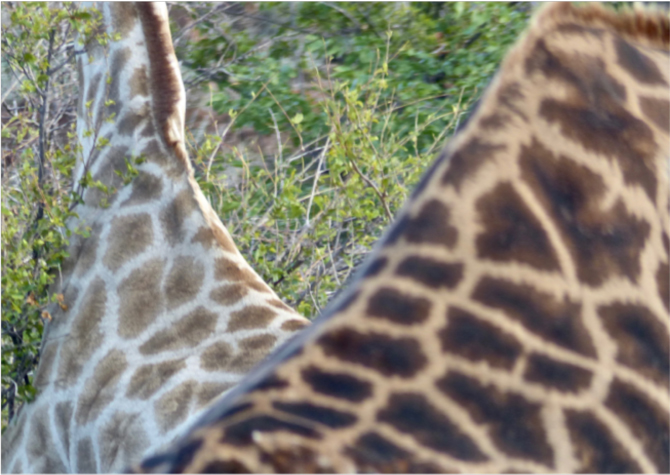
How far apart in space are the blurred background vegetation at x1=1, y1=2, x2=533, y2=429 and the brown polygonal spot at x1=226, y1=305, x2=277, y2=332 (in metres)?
0.45

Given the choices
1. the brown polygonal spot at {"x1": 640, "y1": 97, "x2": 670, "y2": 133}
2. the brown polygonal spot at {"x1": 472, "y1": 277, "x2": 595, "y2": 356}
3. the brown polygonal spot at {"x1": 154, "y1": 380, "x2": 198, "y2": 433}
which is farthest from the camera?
the brown polygonal spot at {"x1": 154, "y1": 380, "x2": 198, "y2": 433}

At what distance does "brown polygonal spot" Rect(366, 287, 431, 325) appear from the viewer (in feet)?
2.75

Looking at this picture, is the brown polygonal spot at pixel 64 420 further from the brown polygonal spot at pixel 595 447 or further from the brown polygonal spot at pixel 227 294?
the brown polygonal spot at pixel 595 447

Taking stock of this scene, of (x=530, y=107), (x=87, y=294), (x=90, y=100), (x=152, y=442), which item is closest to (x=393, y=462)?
(x=530, y=107)

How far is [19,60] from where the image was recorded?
82.2 inches

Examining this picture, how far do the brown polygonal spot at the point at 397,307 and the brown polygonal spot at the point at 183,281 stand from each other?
1.03 meters

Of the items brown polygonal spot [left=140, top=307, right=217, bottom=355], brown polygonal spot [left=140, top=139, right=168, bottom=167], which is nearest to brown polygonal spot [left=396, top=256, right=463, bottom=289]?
brown polygonal spot [left=140, top=307, right=217, bottom=355]

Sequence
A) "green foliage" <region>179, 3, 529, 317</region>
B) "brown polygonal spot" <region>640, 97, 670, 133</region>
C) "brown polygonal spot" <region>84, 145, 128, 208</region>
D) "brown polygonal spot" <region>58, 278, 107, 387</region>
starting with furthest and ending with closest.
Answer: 1. "green foliage" <region>179, 3, 529, 317</region>
2. "brown polygonal spot" <region>84, 145, 128, 208</region>
3. "brown polygonal spot" <region>58, 278, 107, 387</region>
4. "brown polygonal spot" <region>640, 97, 670, 133</region>

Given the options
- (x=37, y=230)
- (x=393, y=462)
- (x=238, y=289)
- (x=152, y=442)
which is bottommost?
(x=152, y=442)

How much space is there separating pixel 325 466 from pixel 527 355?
0.23m

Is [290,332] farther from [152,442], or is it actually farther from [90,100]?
[90,100]

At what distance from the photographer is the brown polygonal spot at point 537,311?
854mm

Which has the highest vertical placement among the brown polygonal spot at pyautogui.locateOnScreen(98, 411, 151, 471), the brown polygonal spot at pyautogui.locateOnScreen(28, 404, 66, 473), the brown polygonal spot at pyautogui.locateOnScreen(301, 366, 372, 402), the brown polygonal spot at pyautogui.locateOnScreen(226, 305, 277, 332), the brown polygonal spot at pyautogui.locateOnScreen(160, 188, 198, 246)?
the brown polygonal spot at pyautogui.locateOnScreen(301, 366, 372, 402)

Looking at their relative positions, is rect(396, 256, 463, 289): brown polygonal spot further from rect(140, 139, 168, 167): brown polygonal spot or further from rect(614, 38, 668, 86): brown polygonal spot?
rect(140, 139, 168, 167): brown polygonal spot
